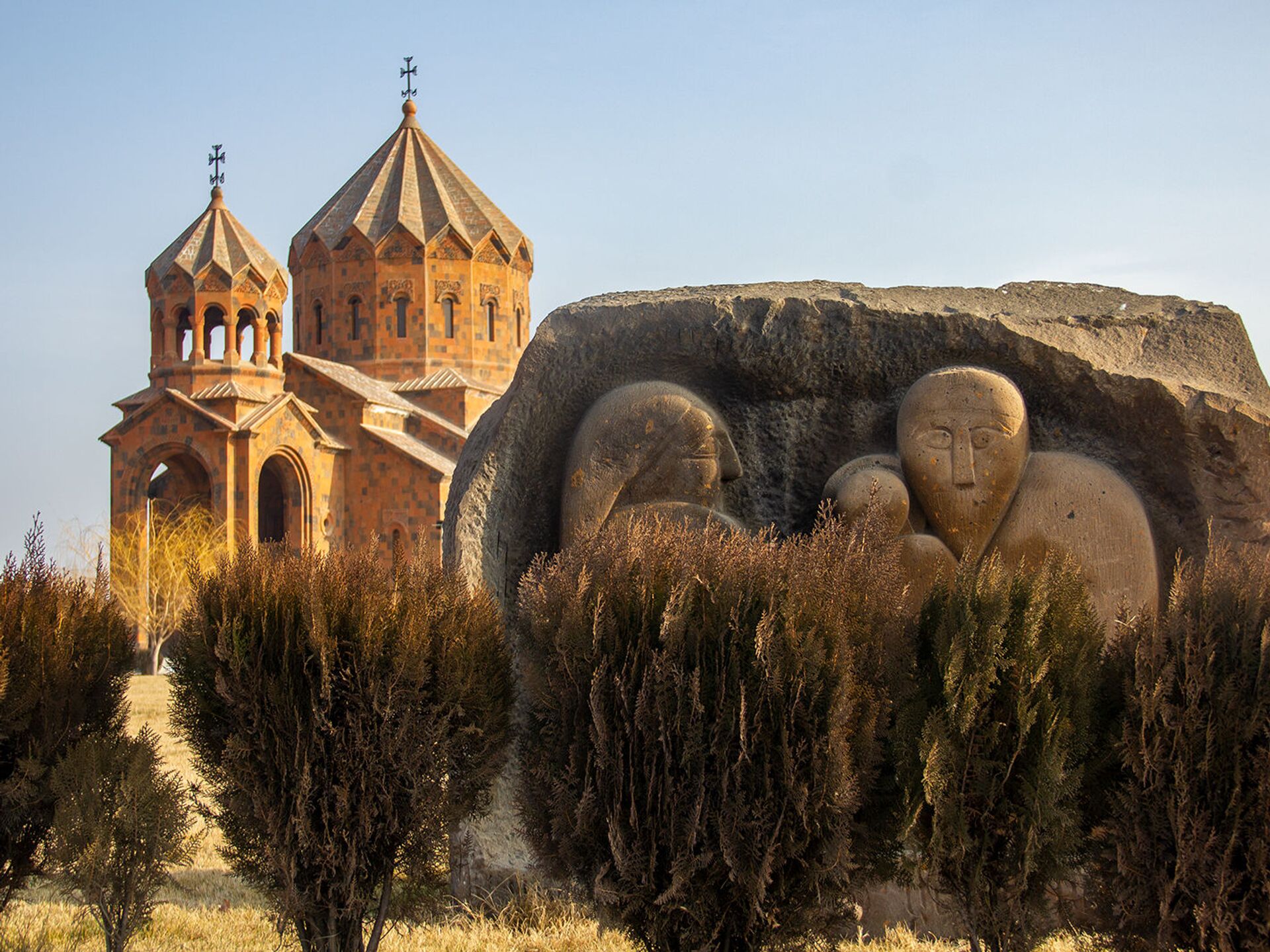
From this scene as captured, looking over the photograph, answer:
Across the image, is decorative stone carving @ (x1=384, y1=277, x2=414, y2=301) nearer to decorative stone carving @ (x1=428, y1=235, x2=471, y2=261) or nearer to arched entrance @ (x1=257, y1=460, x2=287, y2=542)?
decorative stone carving @ (x1=428, y1=235, x2=471, y2=261)

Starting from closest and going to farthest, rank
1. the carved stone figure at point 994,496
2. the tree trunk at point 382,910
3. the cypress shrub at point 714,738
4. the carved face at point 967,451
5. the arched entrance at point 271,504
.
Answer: the cypress shrub at point 714,738
the tree trunk at point 382,910
the carved stone figure at point 994,496
the carved face at point 967,451
the arched entrance at point 271,504

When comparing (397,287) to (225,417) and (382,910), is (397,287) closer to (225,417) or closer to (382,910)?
(225,417)

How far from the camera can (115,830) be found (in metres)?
5.42

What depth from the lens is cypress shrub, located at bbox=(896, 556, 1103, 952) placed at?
454cm

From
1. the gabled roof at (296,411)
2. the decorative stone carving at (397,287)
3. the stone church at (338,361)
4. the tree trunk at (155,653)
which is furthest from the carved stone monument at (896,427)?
the decorative stone carving at (397,287)

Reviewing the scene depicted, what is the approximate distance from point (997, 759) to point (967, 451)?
197cm

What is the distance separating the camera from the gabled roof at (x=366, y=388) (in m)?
31.7

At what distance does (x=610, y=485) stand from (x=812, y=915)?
249 cm

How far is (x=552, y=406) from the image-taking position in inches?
268

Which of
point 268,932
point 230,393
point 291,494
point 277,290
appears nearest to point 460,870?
point 268,932

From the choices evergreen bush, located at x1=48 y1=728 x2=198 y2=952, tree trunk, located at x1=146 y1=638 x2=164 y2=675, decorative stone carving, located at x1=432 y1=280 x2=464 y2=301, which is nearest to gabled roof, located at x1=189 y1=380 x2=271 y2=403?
decorative stone carving, located at x1=432 y1=280 x2=464 y2=301

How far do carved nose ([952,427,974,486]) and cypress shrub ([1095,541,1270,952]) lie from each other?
5.53 feet

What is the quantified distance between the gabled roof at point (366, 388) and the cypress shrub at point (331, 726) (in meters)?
26.9

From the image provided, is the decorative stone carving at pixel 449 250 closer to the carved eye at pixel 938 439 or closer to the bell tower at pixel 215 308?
the bell tower at pixel 215 308
